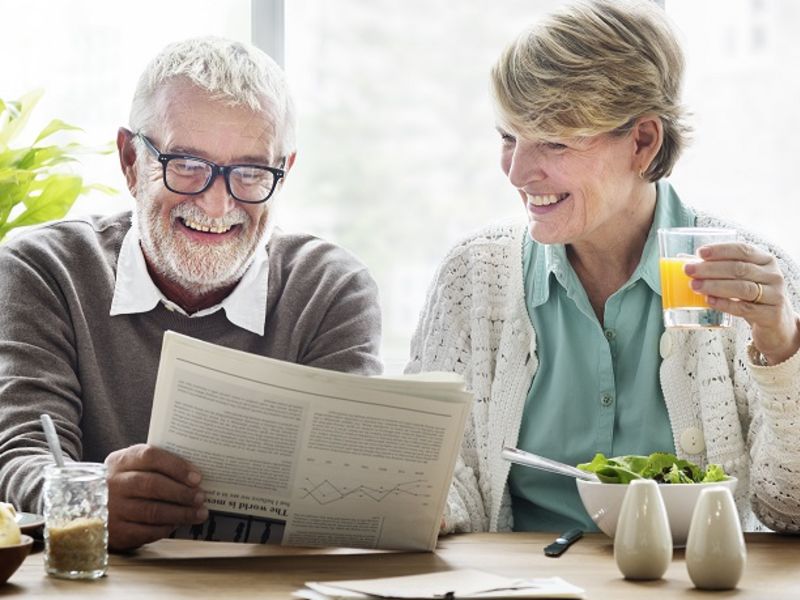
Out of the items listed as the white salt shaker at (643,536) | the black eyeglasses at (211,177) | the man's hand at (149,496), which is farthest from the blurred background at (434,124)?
the white salt shaker at (643,536)

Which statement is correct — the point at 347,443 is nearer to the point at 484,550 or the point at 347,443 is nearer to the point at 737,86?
the point at 484,550

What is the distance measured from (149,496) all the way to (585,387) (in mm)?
877

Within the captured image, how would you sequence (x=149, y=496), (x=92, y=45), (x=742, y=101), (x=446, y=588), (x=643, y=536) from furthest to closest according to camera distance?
(x=742, y=101), (x=92, y=45), (x=149, y=496), (x=643, y=536), (x=446, y=588)

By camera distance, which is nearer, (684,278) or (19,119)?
(684,278)

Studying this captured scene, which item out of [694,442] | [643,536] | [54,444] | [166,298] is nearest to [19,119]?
[166,298]

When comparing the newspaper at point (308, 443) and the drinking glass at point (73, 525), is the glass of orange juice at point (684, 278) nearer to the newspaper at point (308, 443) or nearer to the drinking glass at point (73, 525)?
the newspaper at point (308, 443)

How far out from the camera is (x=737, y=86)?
10.3ft

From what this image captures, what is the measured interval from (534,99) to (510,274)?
35 centimetres

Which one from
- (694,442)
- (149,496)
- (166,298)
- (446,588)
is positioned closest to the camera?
(446,588)

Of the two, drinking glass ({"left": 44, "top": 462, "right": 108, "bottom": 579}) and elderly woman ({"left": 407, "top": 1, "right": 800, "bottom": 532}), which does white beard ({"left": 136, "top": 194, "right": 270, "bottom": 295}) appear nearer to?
elderly woman ({"left": 407, "top": 1, "right": 800, "bottom": 532})

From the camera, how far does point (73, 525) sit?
1.54 m

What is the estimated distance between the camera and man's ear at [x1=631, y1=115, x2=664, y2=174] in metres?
2.21

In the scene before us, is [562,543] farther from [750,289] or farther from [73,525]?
[73,525]

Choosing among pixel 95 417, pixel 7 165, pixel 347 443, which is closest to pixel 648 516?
pixel 347 443
